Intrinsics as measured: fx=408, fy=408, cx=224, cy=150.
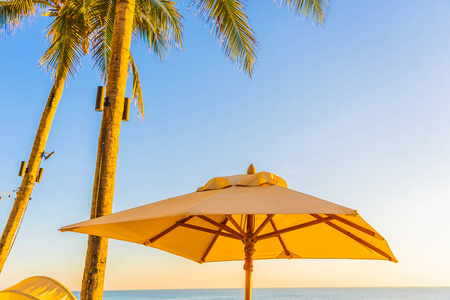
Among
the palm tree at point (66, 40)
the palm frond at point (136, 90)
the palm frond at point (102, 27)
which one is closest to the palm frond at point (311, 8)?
the palm tree at point (66, 40)

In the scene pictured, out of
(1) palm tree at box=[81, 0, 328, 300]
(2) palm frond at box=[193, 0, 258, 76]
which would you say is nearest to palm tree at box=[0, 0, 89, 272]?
(1) palm tree at box=[81, 0, 328, 300]

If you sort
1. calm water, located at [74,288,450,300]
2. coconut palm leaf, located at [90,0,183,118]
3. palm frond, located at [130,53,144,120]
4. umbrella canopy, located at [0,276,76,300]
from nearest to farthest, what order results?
1. umbrella canopy, located at [0,276,76,300]
2. coconut palm leaf, located at [90,0,183,118]
3. palm frond, located at [130,53,144,120]
4. calm water, located at [74,288,450,300]

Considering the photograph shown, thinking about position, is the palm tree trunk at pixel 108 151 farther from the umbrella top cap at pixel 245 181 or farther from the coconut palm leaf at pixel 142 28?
the coconut palm leaf at pixel 142 28

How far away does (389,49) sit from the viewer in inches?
878

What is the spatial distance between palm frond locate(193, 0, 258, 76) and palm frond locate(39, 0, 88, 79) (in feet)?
8.34

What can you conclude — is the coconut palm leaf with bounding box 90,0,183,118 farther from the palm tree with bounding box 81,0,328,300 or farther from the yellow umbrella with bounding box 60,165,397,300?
the yellow umbrella with bounding box 60,165,397,300

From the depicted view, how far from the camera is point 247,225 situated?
13.6ft

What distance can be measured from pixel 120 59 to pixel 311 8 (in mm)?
3371

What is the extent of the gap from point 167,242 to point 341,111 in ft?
64.0

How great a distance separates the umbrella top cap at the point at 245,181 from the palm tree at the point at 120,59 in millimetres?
1724

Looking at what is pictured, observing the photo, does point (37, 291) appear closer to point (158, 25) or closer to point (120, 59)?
point (120, 59)

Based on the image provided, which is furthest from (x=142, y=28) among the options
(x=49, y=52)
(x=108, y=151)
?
(x=108, y=151)

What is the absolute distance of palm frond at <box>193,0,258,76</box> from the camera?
7211 millimetres

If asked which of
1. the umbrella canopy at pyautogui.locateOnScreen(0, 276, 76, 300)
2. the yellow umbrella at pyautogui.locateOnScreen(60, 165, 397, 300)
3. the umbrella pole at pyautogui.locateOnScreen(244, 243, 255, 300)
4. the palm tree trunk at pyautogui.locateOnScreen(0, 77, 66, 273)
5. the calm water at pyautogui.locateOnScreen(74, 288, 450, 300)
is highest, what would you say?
the palm tree trunk at pyautogui.locateOnScreen(0, 77, 66, 273)
